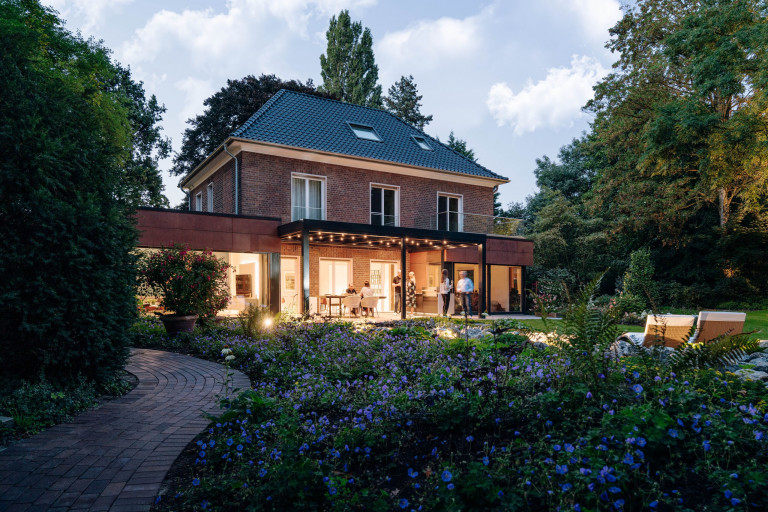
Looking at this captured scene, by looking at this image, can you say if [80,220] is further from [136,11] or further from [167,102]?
[167,102]

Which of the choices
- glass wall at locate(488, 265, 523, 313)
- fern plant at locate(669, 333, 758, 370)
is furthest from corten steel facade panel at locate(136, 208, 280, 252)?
fern plant at locate(669, 333, 758, 370)

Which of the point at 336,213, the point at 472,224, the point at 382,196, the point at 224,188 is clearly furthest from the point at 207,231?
the point at 472,224

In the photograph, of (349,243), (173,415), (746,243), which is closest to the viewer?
(173,415)

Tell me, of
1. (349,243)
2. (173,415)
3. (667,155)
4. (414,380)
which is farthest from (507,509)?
(667,155)

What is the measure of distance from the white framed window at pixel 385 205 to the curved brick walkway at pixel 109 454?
1262 cm

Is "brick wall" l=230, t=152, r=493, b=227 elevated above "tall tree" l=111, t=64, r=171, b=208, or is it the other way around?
"tall tree" l=111, t=64, r=171, b=208

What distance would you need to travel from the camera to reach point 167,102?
25281 millimetres

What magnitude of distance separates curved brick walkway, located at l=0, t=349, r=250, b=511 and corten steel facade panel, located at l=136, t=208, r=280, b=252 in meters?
8.24

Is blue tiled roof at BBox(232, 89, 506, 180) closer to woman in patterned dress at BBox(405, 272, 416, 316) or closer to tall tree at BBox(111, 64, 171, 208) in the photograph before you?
woman in patterned dress at BBox(405, 272, 416, 316)

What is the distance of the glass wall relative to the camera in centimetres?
2020

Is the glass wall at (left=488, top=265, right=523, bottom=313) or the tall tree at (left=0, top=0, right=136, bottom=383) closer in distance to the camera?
the tall tree at (left=0, top=0, right=136, bottom=383)

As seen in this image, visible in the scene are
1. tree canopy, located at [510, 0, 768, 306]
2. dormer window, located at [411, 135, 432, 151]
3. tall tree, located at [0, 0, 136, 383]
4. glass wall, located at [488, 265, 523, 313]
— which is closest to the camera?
tall tree, located at [0, 0, 136, 383]

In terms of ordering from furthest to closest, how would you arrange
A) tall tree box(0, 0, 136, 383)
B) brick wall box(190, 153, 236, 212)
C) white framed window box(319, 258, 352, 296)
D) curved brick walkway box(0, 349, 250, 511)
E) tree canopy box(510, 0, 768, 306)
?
white framed window box(319, 258, 352, 296), brick wall box(190, 153, 236, 212), tree canopy box(510, 0, 768, 306), tall tree box(0, 0, 136, 383), curved brick walkway box(0, 349, 250, 511)

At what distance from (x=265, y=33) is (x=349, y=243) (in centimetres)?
889
